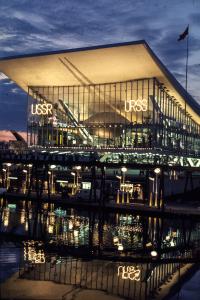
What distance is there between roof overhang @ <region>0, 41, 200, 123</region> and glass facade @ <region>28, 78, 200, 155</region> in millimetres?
1390

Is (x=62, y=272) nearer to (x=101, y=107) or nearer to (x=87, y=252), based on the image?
(x=87, y=252)

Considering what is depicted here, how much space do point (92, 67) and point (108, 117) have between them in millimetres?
8980

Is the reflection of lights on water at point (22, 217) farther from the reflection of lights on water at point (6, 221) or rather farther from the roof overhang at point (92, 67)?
the roof overhang at point (92, 67)

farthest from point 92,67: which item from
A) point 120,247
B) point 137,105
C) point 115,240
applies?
point 120,247

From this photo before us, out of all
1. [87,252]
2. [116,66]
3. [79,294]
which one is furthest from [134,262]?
[116,66]

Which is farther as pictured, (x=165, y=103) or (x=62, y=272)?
(x=165, y=103)

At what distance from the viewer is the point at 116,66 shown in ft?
177

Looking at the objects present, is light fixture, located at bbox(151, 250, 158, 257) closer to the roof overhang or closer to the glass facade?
the roof overhang

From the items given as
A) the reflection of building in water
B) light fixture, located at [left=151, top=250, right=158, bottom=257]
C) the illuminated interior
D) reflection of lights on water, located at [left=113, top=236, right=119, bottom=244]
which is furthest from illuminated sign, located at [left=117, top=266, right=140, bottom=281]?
the illuminated interior

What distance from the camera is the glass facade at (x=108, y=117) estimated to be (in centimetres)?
5753

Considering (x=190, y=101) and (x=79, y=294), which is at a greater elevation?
(x=190, y=101)

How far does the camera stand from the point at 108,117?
203 feet

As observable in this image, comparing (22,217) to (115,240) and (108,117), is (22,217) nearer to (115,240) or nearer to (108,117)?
(115,240)

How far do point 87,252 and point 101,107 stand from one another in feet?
148
